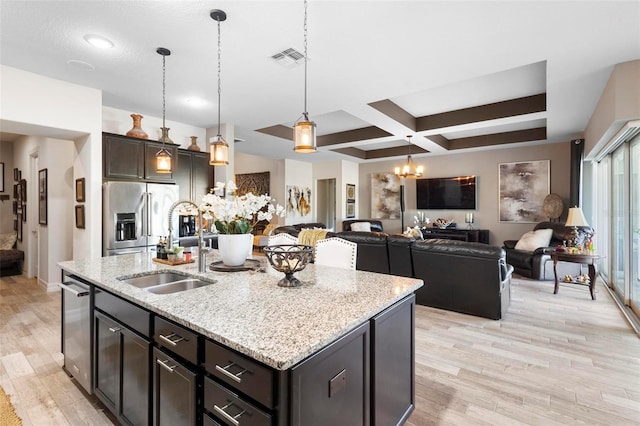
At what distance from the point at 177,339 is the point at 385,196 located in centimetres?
844

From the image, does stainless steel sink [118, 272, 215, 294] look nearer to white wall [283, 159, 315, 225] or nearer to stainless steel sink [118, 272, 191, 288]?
stainless steel sink [118, 272, 191, 288]

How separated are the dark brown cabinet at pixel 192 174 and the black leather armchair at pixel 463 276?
3712 millimetres

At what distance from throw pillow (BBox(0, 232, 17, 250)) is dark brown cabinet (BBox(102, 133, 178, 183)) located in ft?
12.4

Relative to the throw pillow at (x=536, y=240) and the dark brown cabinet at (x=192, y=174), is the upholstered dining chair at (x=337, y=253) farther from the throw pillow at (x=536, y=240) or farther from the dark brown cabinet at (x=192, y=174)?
the throw pillow at (x=536, y=240)

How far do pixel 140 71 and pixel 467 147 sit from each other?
682cm

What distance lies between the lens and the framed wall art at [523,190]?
23.3 ft

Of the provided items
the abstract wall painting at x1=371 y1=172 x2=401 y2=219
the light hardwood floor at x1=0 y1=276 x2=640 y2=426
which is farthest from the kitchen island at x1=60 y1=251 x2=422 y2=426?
the abstract wall painting at x1=371 y1=172 x2=401 y2=219

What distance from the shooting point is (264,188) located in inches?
378

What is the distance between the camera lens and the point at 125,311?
5.65 ft

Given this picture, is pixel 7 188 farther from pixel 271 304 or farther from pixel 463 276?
pixel 463 276

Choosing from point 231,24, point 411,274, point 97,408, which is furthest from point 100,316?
point 411,274

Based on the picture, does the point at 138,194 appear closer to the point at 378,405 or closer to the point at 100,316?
the point at 100,316

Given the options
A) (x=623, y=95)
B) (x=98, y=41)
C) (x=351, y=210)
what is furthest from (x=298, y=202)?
(x=623, y=95)

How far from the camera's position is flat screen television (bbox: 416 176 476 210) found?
7977 mm
